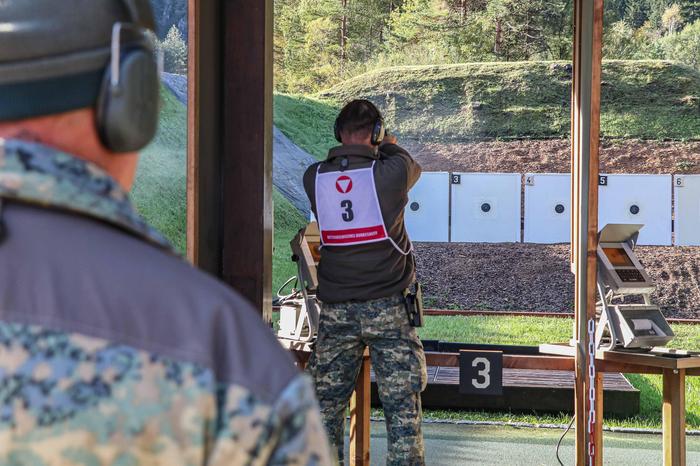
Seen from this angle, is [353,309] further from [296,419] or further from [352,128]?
[296,419]

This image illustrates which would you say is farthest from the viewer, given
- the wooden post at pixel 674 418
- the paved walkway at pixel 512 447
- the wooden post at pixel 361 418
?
the paved walkway at pixel 512 447

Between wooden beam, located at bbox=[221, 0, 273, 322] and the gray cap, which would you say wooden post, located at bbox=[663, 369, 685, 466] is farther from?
the gray cap

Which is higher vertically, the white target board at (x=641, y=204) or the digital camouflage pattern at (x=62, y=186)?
the white target board at (x=641, y=204)

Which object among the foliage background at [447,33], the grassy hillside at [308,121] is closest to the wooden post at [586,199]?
the grassy hillside at [308,121]

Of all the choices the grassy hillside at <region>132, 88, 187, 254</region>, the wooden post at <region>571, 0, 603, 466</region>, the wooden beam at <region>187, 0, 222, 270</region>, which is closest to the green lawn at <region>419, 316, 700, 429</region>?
the wooden post at <region>571, 0, 603, 466</region>

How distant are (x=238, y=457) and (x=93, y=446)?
0.29 ft

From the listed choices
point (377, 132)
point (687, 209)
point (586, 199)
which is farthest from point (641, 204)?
point (377, 132)

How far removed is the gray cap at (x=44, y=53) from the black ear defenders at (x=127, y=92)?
2 cm

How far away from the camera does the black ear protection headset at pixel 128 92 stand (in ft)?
2.24

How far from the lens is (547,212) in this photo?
13.3m

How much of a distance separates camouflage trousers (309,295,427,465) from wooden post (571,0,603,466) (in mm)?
770

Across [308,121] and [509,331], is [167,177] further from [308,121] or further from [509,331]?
[308,121]

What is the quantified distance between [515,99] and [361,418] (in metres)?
14.5

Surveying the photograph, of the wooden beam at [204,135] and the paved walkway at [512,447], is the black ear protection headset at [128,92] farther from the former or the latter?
the paved walkway at [512,447]
